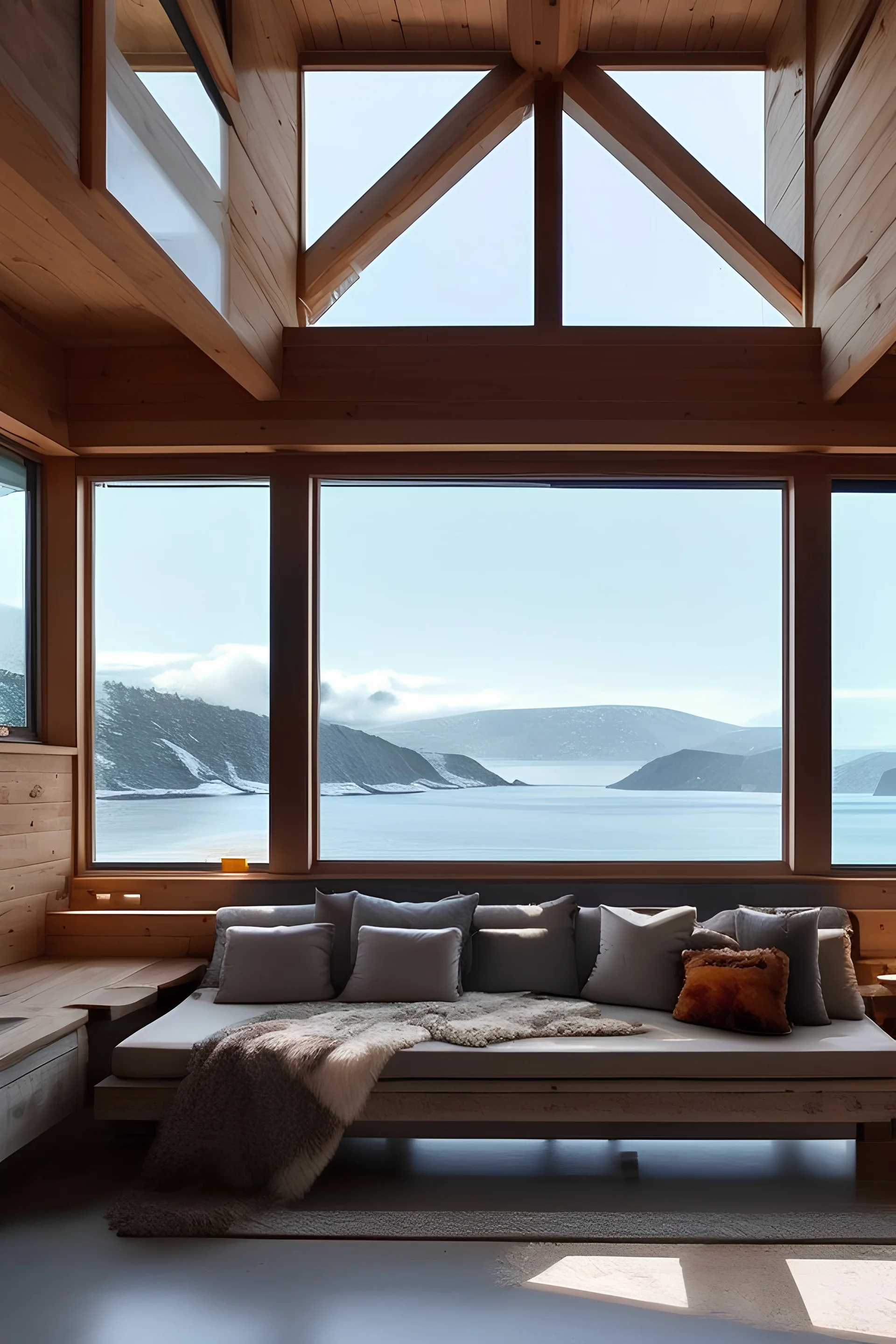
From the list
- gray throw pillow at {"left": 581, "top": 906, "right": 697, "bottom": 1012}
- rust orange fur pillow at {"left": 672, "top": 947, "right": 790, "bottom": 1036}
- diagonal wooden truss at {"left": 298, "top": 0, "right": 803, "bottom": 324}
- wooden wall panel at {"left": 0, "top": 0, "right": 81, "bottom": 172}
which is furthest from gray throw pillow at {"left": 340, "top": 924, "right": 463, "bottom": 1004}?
wooden wall panel at {"left": 0, "top": 0, "right": 81, "bottom": 172}

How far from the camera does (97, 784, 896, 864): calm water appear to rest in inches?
197

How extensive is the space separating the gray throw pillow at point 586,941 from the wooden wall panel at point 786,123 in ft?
10.5

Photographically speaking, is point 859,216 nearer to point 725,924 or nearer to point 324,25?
point 324,25

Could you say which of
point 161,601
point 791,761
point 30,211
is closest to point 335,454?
point 161,601

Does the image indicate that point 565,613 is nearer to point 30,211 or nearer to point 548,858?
point 548,858

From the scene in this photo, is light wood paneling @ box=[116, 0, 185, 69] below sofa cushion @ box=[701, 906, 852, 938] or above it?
above

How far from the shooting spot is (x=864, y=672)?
5.05m

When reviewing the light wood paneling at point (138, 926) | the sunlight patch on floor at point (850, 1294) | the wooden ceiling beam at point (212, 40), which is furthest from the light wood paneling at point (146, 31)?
the sunlight patch on floor at point (850, 1294)

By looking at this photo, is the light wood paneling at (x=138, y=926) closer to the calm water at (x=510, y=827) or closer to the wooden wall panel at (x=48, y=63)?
the calm water at (x=510, y=827)

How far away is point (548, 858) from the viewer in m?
5.00

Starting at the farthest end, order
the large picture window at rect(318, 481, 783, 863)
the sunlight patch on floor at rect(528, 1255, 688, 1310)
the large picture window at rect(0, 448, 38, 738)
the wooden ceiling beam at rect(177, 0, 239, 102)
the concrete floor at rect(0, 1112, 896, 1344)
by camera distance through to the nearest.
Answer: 1. the large picture window at rect(318, 481, 783, 863)
2. the large picture window at rect(0, 448, 38, 738)
3. the wooden ceiling beam at rect(177, 0, 239, 102)
4. the sunlight patch on floor at rect(528, 1255, 688, 1310)
5. the concrete floor at rect(0, 1112, 896, 1344)

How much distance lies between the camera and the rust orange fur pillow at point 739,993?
12.8 feet

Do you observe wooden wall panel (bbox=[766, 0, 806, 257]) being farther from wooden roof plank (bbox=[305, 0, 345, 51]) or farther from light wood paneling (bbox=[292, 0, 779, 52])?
wooden roof plank (bbox=[305, 0, 345, 51])

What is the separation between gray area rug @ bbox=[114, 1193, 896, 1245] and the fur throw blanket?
4.4 inches
